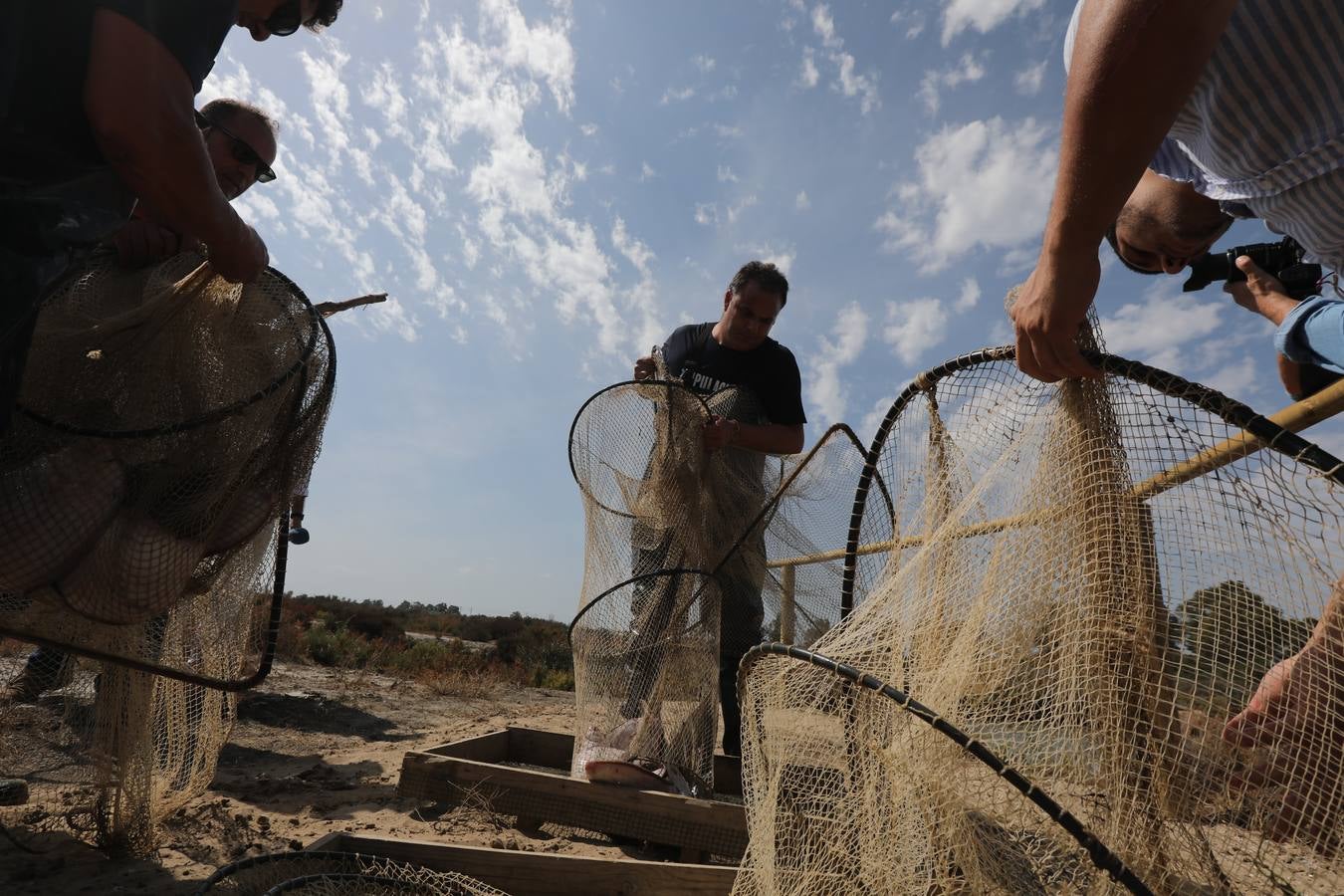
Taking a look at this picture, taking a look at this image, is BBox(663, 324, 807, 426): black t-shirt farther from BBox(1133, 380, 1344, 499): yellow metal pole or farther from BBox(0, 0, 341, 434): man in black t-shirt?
BBox(0, 0, 341, 434): man in black t-shirt

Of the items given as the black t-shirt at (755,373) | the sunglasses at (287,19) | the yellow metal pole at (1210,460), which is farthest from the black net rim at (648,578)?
the sunglasses at (287,19)

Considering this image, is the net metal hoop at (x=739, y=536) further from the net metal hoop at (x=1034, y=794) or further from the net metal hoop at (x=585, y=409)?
the net metal hoop at (x=1034, y=794)

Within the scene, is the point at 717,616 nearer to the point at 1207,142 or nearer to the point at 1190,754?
the point at 1190,754

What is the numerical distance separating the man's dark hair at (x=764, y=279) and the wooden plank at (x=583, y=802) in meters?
2.64

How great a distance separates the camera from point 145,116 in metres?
1.46

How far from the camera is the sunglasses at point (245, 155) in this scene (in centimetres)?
240

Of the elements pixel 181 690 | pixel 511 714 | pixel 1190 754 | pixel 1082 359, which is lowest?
pixel 511 714

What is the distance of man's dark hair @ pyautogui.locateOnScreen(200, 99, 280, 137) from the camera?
2580 millimetres

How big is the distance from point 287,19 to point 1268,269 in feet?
9.28

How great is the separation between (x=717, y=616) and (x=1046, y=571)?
2007 mm

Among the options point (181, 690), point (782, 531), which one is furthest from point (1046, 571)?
point (181, 690)

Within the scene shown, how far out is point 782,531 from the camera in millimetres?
4207

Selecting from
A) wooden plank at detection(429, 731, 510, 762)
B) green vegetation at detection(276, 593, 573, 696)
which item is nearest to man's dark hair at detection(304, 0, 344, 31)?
wooden plank at detection(429, 731, 510, 762)

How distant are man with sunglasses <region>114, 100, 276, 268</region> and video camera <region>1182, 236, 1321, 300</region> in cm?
295
